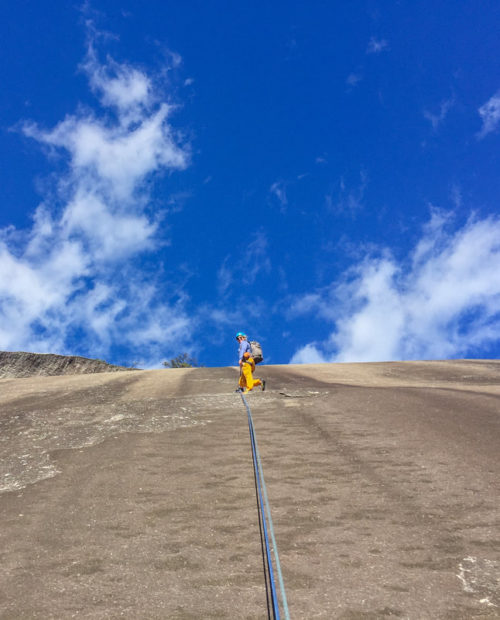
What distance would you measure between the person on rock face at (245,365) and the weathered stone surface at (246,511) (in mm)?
2227

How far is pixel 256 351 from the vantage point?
14.2 meters

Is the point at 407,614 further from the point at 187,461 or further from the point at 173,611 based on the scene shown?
the point at 187,461

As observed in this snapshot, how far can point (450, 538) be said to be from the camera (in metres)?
4.78

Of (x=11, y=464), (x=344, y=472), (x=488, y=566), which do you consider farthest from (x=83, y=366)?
(x=488, y=566)

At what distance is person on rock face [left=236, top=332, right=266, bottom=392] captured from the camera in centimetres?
1360

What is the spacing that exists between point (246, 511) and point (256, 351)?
345 inches

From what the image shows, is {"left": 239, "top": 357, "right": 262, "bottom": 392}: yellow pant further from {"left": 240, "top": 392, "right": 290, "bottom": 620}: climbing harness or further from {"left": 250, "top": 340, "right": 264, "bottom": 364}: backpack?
{"left": 240, "top": 392, "right": 290, "bottom": 620}: climbing harness

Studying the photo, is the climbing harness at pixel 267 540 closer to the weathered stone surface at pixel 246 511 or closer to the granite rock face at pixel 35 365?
the weathered stone surface at pixel 246 511

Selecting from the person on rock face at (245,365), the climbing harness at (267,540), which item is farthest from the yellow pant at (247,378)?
the climbing harness at (267,540)

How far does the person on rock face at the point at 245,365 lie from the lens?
13602 millimetres

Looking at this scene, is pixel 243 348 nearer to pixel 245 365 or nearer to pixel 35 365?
pixel 245 365

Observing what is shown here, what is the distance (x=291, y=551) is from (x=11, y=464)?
5552mm

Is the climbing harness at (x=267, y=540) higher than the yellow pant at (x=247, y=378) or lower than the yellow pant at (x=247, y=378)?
lower

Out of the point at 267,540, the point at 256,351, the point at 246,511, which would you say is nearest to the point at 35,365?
the point at 256,351
